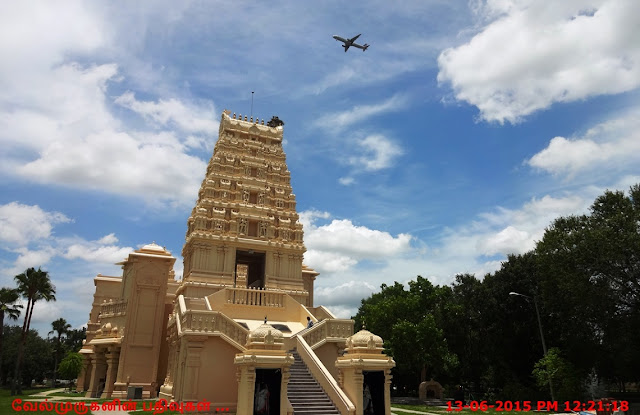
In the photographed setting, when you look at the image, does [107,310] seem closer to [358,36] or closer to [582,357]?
[358,36]

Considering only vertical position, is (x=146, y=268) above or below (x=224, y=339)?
above

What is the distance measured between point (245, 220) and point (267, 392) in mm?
16709

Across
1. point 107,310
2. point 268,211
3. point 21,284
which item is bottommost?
point 107,310

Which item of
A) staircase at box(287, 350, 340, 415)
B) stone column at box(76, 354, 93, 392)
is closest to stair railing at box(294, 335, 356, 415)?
staircase at box(287, 350, 340, 415)

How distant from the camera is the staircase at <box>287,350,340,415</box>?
17641 mm

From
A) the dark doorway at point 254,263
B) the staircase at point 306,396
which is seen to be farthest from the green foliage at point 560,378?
the dark doorway at point 254,263

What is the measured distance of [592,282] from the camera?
30.7 meters

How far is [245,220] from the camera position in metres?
31.6

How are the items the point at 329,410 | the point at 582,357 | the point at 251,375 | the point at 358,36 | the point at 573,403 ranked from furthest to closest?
1. the point at 582,357
2. the point at 573,403
3. the point at 358,36
4. the point at 329,410
5. the point at 251,375

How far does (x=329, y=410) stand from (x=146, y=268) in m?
19.2

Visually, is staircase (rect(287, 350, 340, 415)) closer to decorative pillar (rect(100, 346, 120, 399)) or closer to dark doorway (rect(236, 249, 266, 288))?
dark doorway (rect(236, 249, 266, 288))

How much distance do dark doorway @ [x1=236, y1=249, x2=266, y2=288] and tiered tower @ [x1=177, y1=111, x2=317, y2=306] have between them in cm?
7

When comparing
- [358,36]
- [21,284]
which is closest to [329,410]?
[358,36]
